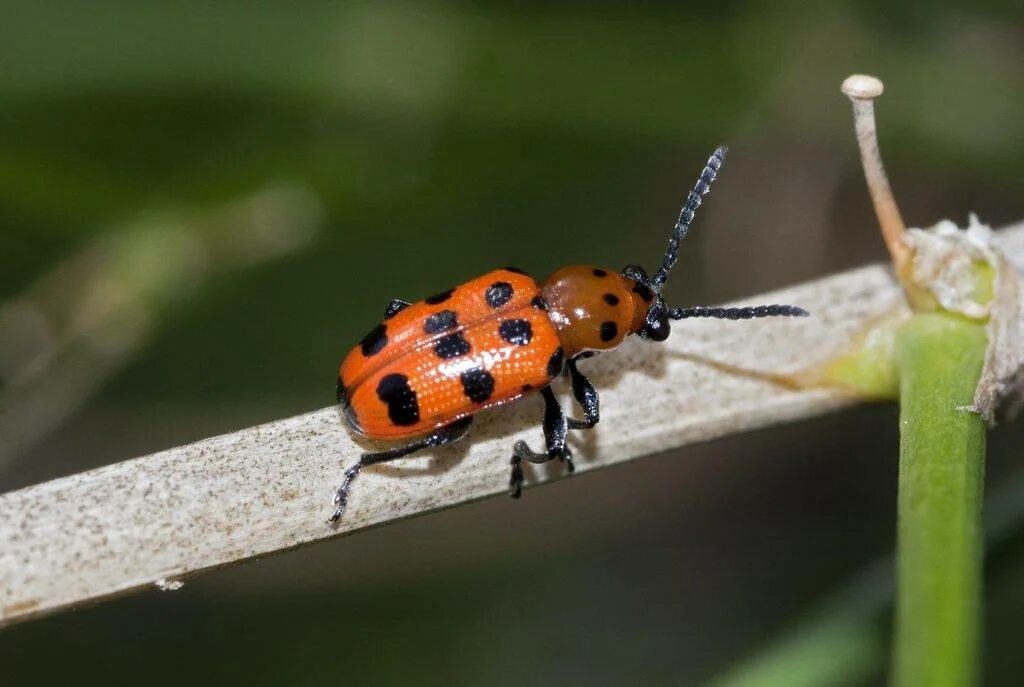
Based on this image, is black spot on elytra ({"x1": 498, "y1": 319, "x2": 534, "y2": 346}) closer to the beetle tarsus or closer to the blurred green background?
the beetle tarsus

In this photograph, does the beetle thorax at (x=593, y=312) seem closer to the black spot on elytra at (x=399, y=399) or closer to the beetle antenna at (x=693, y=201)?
the beetle antenna at (x=693, y=201)

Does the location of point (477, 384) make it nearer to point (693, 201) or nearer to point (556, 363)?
point (556, 363)

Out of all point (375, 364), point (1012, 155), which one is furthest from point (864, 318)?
point (1012, 155)

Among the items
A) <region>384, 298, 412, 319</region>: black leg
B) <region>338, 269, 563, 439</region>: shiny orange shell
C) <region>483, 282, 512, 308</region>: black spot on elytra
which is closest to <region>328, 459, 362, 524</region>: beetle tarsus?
<region>338, 269, 563, 439</region>: shiny orange shell

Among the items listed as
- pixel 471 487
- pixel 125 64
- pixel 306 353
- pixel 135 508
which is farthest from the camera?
pixel 306 353

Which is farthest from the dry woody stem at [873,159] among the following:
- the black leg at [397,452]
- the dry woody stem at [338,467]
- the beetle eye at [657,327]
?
the black leg at [397,452]

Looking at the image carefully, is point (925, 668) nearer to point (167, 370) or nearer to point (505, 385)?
point (505, 385)
